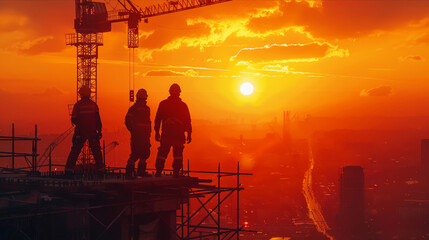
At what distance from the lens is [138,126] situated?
59.2 feet

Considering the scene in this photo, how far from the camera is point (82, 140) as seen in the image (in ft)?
61.1

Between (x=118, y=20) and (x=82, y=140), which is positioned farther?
(x=118, y=20)

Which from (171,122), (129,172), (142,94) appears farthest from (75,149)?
(171,122)

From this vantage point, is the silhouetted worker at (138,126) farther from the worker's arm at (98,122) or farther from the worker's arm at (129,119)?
the worker's arm at (98,122)

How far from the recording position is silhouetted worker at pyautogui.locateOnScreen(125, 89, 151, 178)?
18.0 m

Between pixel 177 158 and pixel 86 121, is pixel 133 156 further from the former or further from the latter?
pixel 86 121

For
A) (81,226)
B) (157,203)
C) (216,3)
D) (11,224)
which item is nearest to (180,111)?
(157,203)

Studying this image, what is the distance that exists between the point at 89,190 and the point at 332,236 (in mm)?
184785

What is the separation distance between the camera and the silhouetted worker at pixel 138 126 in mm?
17984

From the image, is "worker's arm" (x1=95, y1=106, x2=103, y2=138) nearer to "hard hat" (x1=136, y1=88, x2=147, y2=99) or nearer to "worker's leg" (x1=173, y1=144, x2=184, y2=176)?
"hard hat" (x1=136, y1=88, x2=147, y2=99)

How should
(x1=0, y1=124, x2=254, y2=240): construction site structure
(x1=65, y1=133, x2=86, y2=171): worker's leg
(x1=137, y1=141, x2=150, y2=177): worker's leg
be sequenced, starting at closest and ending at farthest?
1. (x1=0, y1=124, x2=254, y2=240): construction site structure
2. (x1=137, y1=141, x2=150, y2=177): worker's leg
3. (x1=65, y1=133, x2=86, y2=171): worker's leg

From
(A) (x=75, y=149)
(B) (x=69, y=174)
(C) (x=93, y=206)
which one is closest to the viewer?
(C) (x=93, y=206)

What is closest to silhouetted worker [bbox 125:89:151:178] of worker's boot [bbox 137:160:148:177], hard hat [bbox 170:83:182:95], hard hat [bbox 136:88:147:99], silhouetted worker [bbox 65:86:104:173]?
hard hat [bbox 136:88:147:99]

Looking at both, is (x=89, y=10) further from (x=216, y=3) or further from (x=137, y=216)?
(x=137, y=216)
